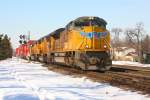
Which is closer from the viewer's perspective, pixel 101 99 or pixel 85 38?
pixel 101 99

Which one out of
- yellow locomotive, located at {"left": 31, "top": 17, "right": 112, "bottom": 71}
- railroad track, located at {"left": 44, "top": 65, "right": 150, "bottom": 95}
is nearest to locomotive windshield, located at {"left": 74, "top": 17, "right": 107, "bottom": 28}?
yellow locomotive, located at {"left": 31, "top": 17, "right": 112, "bottom": 71}

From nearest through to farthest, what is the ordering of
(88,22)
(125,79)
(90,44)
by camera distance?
(125,79) < (90,44) < (88,22)

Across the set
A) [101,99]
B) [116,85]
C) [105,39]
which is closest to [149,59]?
[105,39]

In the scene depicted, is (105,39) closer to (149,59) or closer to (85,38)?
(85,38)

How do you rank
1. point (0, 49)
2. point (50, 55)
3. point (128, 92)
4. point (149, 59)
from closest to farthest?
1. point (128, 92)
2. point (50, 55)
3. point (149, 59)
4. point (0, 49)

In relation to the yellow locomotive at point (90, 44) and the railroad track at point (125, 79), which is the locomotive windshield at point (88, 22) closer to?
the yellow locomotive at point (90, 44)

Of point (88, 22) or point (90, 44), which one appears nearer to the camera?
point (90, 44)

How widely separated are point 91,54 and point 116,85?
837 cm

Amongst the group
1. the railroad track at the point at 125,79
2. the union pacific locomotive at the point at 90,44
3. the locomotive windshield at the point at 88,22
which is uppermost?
the locomotive windshield at the point at 88,22

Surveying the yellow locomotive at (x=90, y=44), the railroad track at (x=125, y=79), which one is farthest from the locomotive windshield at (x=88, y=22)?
the railroad track at (x=125, y=79)

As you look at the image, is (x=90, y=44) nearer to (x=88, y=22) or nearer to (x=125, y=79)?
(x=88, y=22)

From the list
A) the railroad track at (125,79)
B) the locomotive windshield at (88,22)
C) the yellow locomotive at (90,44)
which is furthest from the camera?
the locomotive windshield at (88,22)

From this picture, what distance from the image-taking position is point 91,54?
23.6m

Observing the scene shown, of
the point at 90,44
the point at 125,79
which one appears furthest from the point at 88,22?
the point at 125,79
